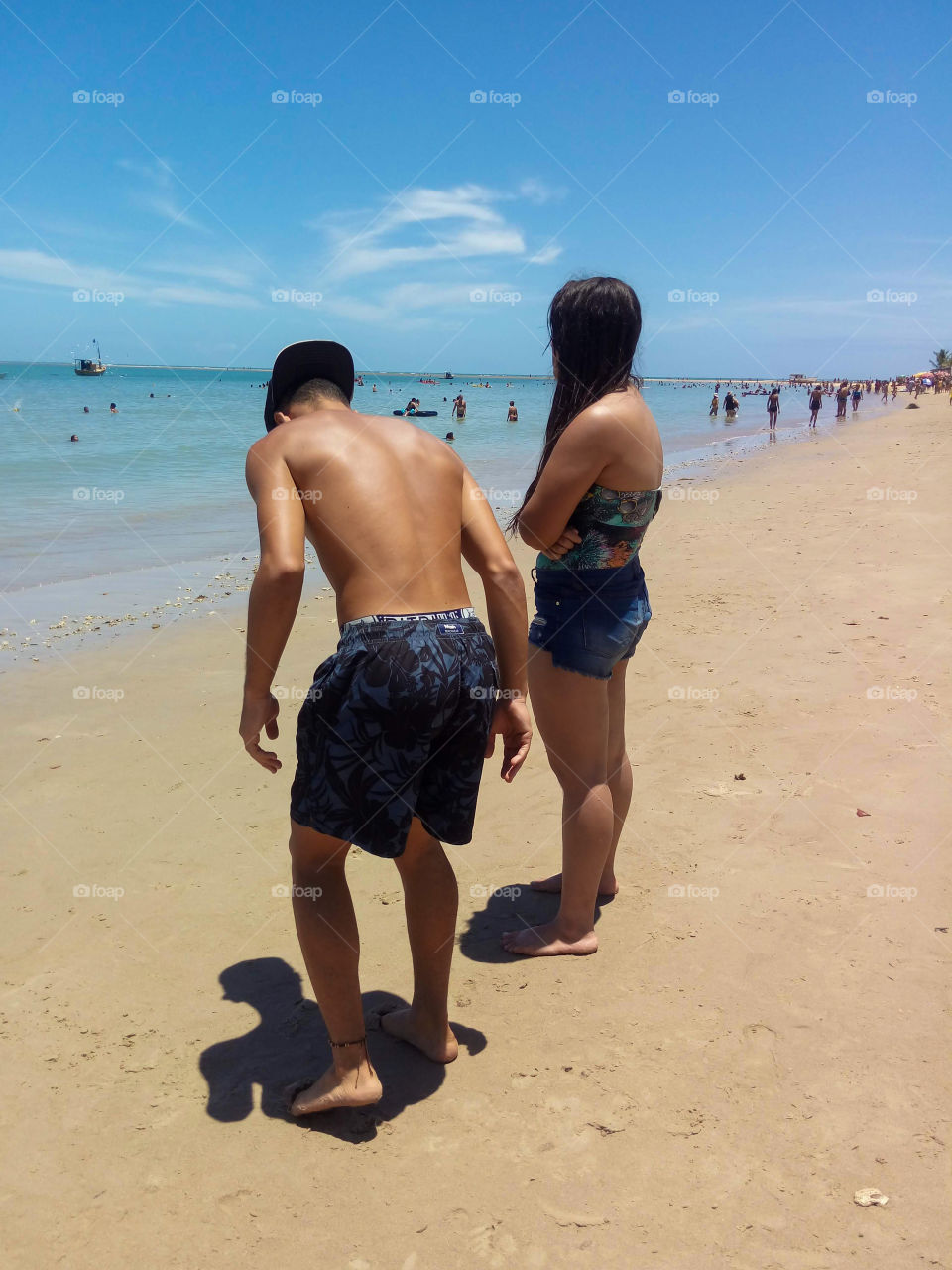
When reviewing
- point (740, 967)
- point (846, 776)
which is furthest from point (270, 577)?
point (846, 776)

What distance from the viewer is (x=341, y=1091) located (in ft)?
7.19

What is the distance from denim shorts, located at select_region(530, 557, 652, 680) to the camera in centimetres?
267

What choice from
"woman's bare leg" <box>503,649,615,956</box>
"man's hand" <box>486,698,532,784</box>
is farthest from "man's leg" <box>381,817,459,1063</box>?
"woman's bare leg" <box>503,649,615,956</box>

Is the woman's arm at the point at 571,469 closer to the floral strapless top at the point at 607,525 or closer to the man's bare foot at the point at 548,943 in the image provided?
the floral strapless top at the point at 607,525

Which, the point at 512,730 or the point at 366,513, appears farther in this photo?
the point at 512,730

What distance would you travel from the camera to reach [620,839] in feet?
11.9

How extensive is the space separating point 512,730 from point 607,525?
741 millimetres
